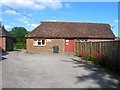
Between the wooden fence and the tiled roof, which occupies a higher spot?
the tiled roof

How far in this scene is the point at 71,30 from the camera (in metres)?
43.2

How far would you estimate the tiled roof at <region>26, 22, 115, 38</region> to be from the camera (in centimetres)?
4090

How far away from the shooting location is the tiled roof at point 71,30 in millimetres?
40897

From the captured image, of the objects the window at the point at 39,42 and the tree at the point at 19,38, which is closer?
the window at the point at 39,42

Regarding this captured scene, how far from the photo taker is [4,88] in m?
10.1

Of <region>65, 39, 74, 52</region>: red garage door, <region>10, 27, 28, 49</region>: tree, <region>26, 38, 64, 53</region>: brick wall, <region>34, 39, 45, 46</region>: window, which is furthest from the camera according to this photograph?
<region>10, 27, 28, 49</region>: tree

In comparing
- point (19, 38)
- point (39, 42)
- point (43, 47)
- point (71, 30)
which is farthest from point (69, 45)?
point (19, 38)

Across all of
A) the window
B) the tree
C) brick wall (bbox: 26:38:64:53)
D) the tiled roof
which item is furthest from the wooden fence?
the tree

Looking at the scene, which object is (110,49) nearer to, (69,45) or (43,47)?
(43,47)

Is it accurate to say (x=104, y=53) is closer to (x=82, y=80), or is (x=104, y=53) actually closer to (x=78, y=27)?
(x=82, y=80)

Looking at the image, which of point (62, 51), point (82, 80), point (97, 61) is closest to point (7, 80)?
point (82, 80)

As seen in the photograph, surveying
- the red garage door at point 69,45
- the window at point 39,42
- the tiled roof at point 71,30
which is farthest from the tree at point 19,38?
the red garage door at point 69,45

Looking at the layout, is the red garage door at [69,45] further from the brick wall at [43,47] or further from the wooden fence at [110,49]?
the wooden fence at [110,49]

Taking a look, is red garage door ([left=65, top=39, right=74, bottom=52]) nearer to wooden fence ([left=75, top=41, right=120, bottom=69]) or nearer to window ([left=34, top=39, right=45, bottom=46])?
window ([left=34, top=39, right=45, bottom=46])
